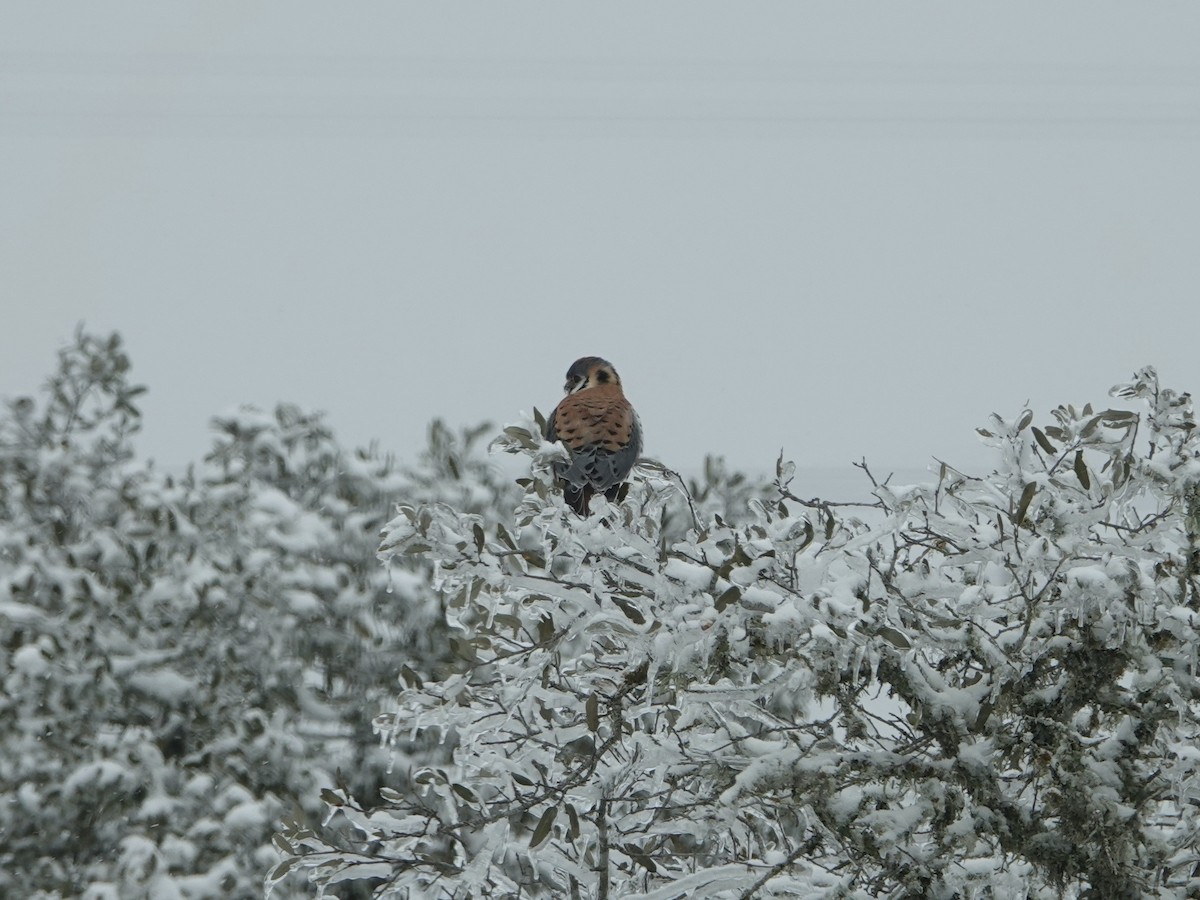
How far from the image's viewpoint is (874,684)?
2.48 m

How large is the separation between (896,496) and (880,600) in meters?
0.25

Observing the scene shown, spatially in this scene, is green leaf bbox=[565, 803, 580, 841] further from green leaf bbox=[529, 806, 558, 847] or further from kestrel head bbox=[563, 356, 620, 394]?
kestrel head bbox=[563, 356, 620, 394]

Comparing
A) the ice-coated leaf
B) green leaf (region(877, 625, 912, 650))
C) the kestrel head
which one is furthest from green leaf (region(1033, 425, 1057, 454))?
the kestrel head

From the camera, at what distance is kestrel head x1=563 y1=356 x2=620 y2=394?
15.3 feet

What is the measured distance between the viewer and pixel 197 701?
722 cm

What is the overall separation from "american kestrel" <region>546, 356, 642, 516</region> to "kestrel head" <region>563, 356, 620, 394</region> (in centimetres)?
17

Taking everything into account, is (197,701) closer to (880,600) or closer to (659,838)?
(659,838)

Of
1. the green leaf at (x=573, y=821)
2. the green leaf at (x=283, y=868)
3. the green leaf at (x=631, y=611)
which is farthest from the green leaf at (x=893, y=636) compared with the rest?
the green leaf at (x=283, y=868)

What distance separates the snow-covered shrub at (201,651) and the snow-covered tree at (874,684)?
165 inches

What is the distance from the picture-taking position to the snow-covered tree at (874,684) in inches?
93.7

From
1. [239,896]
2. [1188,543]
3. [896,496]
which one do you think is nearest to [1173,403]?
[1188,543]

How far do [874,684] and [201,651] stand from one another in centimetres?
546

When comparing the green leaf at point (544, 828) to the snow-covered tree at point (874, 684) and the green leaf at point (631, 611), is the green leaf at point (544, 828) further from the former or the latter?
the green leaf at point (631, 611)

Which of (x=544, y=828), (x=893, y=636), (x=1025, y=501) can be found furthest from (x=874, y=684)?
(x=544, y=828)
